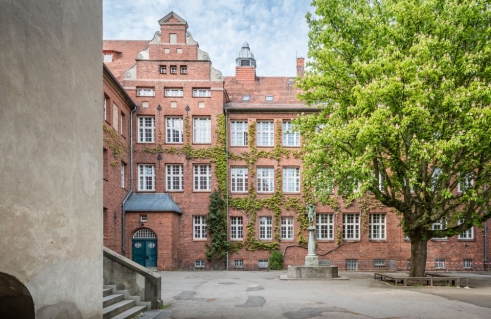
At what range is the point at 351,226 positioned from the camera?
28.3 meters

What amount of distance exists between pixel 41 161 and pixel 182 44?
79.2ft

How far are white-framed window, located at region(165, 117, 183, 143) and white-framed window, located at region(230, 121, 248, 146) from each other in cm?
348

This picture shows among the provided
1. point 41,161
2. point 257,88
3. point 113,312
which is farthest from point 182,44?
point 41,161

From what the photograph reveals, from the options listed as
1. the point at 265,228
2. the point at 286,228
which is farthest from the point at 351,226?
the point at 265,228

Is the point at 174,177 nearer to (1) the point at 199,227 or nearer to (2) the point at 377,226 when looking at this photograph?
(1) the point at 199,227

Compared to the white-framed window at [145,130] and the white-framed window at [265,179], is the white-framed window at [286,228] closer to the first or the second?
the white-framed window at [265,179]

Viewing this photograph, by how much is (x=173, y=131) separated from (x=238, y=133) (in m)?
4.42

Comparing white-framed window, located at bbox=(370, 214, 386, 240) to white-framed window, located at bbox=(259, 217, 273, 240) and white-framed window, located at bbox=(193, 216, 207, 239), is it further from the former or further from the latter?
white-framed window, located at bbox=(193, 216, 207, 239)

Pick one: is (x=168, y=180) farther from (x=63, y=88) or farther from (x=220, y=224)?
(x=63, y=88)

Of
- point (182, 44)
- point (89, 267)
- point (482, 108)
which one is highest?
point (182, 44)

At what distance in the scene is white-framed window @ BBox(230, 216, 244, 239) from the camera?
28.1 metres

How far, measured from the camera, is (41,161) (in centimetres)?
546

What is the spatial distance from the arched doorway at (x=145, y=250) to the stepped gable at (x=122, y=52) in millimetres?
12414

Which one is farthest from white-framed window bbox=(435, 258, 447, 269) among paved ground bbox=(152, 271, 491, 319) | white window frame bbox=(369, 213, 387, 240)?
paved ground bbox=(152, 271, 491, 319)
